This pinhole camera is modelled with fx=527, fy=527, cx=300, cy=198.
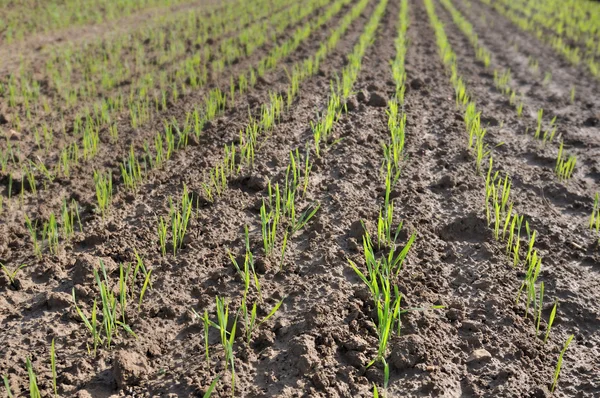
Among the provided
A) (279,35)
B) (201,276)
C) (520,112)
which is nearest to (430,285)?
(201,276)

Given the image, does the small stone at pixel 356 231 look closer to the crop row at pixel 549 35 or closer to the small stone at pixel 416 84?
the small stone at pixel 416 84

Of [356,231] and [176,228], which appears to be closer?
[176,228]

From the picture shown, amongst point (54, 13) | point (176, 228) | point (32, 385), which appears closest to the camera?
point (32, 385)

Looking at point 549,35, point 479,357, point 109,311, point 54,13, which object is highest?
point 54,13

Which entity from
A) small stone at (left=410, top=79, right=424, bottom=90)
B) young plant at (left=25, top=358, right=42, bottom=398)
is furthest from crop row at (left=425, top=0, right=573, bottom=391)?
young plant at (left=25, top=358, right=42, bottom=398)

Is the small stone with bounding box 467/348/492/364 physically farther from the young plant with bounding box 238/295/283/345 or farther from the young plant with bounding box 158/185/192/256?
the young plant with bounding box 158/185/192/256

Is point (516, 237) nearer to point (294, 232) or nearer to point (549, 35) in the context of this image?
point (294, 232)

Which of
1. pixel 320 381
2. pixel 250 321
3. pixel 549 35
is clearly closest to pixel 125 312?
pixel 250 321

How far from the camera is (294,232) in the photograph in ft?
8.93

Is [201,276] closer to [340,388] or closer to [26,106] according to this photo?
[340,388]

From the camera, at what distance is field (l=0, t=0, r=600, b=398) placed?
188cm

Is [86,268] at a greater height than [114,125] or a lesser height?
lesser

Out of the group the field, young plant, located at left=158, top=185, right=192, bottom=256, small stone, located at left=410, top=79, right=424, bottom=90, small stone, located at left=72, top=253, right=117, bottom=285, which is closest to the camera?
the field

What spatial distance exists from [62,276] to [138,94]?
9.33 ft
